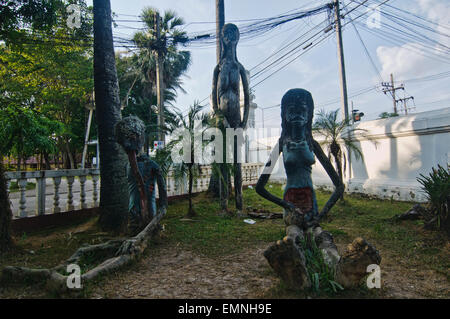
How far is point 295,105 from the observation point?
10.6 feet

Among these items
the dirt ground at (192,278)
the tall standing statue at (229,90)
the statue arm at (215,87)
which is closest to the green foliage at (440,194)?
the dirt ground at (192,278)

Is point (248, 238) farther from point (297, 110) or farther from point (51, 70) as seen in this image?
point (51, 70)

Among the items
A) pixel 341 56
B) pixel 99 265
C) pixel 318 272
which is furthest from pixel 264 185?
pixel 341 56

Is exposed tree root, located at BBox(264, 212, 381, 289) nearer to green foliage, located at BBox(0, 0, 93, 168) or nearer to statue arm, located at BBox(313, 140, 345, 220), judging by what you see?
statue arm, located at BBox(313, 140, 345, 220)

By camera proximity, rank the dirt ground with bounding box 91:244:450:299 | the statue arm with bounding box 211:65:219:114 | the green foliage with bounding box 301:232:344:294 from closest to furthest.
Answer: the green foliage with bounding box 301:232:344:294
the dirt ground with bounding box 91:244:450:299
the statue arm with bounding box 211:65:219:114

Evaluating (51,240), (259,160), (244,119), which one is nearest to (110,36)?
(244,119)

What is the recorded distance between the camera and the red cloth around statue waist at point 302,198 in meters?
3.19

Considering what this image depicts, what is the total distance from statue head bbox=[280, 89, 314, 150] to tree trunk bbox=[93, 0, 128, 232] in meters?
2.86

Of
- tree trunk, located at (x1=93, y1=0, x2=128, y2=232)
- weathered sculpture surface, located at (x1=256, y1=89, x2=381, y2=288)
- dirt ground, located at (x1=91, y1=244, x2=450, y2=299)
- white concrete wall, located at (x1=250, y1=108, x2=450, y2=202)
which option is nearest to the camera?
dirt ground, located at (x1=91, y1=244, x2=450, y2=299)

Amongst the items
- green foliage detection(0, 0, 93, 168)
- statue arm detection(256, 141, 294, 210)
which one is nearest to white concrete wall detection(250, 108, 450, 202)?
statue arm detection(256, 141, 294, 210)

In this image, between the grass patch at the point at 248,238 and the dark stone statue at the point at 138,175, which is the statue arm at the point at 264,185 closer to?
the grass patch at the point at 248,238

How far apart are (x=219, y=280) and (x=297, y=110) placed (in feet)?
7.21

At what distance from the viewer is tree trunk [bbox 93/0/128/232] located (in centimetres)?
433
